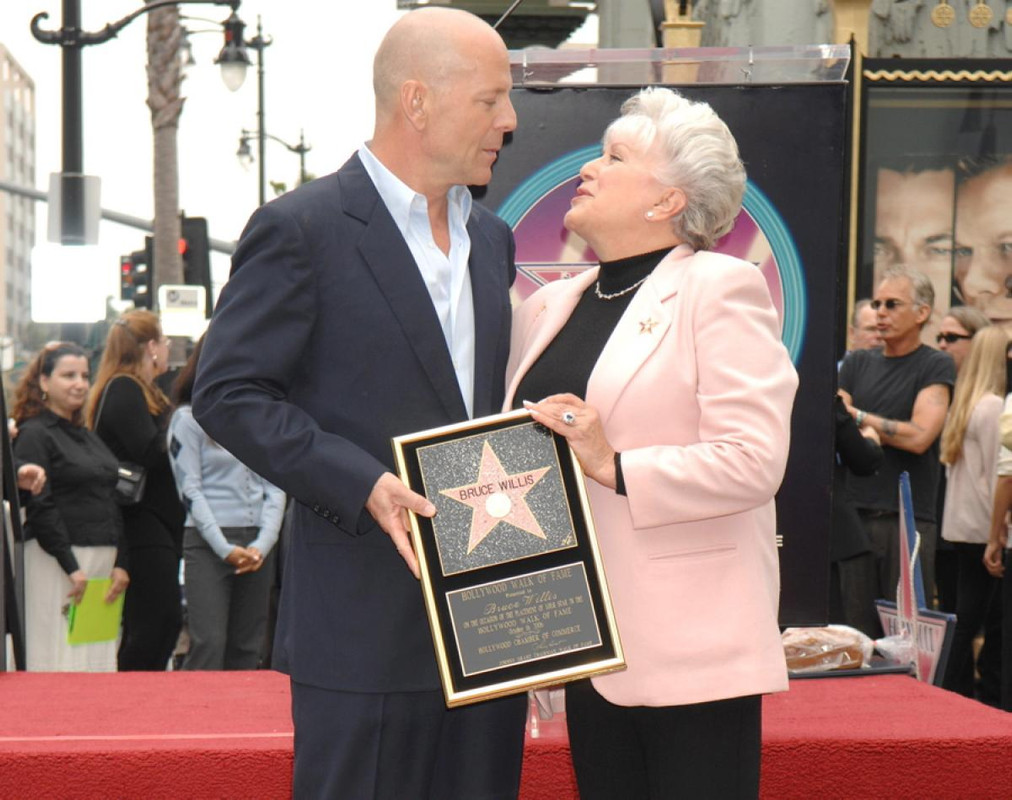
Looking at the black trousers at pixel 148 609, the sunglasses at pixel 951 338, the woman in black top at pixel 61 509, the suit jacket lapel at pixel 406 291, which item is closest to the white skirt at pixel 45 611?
the woman in black top at pixel 61 509

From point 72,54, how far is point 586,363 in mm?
13681

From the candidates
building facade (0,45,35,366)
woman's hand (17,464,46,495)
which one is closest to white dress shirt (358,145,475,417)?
woman's hand (17,464,46,495)

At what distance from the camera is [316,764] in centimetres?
285

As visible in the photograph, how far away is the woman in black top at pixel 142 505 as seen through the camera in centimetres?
819

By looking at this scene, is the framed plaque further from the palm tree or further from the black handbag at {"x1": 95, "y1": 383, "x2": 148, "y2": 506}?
the palm tree

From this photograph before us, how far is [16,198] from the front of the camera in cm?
9900

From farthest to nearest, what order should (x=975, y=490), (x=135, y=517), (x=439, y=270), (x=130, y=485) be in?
(x=135, y=517), (x=130, y=485), (x=975, y=490), (x=439, y=270)

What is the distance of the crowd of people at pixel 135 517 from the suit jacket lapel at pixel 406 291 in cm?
480

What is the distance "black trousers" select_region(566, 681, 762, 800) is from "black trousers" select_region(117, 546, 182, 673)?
554 centimetres

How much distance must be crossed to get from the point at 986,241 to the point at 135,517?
22.7 ft

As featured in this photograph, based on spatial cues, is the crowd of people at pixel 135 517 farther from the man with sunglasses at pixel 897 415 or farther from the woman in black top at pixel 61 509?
the man with sunglasses at pixel 897 415

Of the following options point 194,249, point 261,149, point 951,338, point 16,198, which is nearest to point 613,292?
point 951,338

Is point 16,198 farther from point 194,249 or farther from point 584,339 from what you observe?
point 584,339

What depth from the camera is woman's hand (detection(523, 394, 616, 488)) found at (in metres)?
2.79
